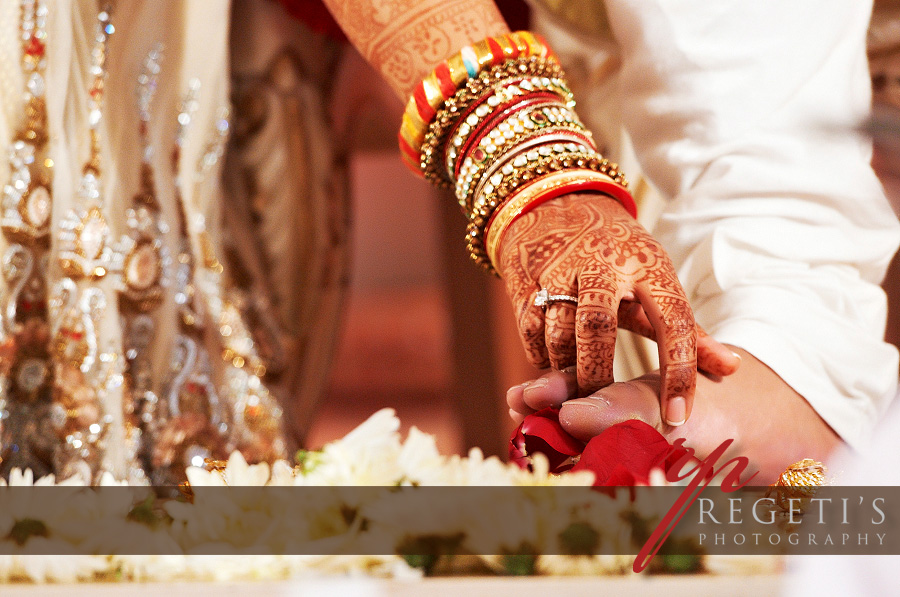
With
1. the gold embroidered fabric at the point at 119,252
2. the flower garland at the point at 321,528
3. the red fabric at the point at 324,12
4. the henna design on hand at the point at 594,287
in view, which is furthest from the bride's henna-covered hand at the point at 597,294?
the red fabric at the point at 324,12

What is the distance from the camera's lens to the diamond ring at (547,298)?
1.08ft

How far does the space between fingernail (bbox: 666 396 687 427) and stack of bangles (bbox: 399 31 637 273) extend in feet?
0.38

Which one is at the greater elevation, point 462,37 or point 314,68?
point 314,68

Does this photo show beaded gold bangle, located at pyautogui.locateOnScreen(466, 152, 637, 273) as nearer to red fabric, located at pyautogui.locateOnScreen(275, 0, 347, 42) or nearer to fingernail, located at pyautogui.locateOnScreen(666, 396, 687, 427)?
fingernail, located at pyautogui.locateOnScreen(666, 396, 687, 427)

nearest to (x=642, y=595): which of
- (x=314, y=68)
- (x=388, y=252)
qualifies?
(x=314, y=68)

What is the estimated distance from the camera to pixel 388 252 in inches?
76.0

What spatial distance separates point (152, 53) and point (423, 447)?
44 centimetres

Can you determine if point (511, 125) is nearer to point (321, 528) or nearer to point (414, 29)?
point (414, 29)

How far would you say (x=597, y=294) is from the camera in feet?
1.04

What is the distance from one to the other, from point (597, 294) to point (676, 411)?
6cm

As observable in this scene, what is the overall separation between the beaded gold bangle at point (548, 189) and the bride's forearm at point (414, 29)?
0.33 ft

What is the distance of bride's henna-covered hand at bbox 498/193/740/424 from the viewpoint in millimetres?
318

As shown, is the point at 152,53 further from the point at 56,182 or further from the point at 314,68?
the point at 314,68

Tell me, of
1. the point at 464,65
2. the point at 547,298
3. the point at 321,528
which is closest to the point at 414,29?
the point at 464,65
